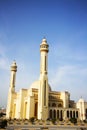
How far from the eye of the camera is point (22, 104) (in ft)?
183

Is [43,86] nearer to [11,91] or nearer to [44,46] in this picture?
[44,46]

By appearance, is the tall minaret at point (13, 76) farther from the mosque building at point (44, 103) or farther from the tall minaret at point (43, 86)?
the tall minaret at point (43, 86)

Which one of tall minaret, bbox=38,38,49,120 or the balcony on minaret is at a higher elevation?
the balcony on minaret

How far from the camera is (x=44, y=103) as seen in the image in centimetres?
4900

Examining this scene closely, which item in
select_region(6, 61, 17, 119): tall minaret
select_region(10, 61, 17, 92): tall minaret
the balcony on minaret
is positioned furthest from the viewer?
select_region(10, 61, 17, 92): tall minaret

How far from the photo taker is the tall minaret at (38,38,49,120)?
48156mm

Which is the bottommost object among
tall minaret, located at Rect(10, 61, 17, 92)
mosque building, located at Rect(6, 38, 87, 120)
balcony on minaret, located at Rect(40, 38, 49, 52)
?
mosque building, located at Rect(6, 38, 87, 120)

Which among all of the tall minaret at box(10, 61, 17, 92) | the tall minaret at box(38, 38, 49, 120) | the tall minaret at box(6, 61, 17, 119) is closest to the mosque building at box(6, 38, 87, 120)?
the tall minaret at box(38, 38, 49, 120)

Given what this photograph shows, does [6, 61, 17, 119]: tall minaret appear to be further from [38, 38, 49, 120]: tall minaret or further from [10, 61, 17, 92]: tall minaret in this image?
[38, 38, 49, 120]: tall minaret

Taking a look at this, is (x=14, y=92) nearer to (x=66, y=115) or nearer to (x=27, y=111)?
(x=27, y=111)

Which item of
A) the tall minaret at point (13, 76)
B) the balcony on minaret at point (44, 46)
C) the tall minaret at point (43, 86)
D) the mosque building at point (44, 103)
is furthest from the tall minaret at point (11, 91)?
the balcony on minaret at point (44, 46)

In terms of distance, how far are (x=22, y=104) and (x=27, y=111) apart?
3998mm

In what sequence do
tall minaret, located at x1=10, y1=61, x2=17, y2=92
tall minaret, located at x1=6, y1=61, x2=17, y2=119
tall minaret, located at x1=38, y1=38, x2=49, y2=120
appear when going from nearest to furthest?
tall minaret, located at x1=38, y1=38, x2=49, y2=120, tall minaret, located at x1=6, y1=61, x2=17, y2=119, tall minaret, located at x1=10, y1=61, x2=17, y2=92

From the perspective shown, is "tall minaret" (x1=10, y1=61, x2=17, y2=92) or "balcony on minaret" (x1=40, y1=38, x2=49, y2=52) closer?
"balcony on minaret" (x1=40, y1=38, x2=49, y2=52)
